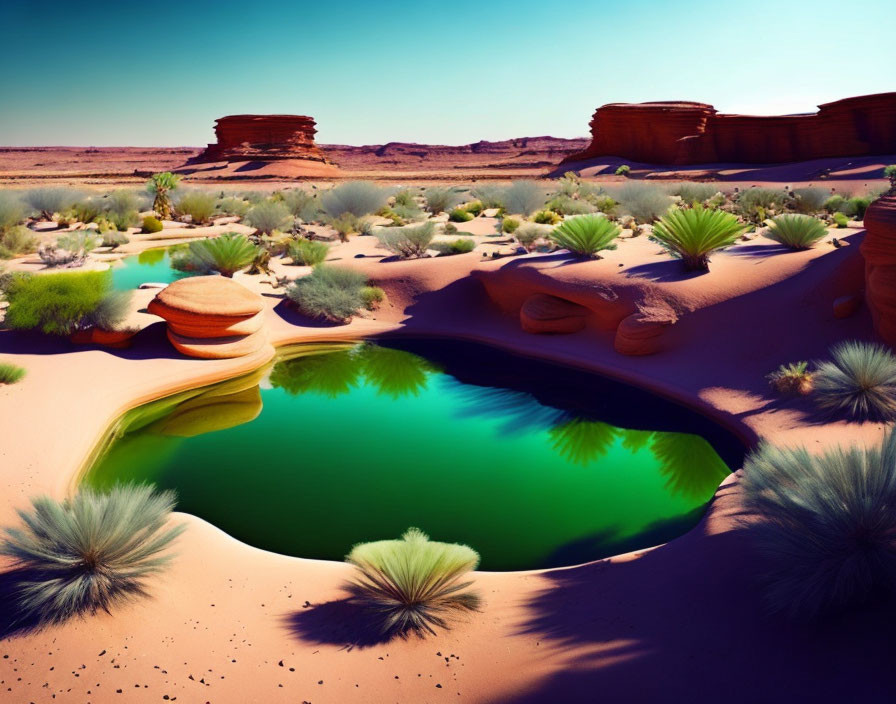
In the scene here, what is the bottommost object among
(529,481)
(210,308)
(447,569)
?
(529,481)

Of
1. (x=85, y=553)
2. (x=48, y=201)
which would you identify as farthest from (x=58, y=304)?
(x=48, y=201)

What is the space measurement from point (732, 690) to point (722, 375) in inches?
252

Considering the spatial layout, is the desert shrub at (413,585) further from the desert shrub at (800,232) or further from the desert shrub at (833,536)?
the desert shrub at (800,232)

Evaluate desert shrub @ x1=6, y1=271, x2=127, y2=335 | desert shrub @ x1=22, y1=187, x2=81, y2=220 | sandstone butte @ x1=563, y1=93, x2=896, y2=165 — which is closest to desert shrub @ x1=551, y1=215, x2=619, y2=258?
desert shrub @ x1=6, y1=271, x2=127, y2=335

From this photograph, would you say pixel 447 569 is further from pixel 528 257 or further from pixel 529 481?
pixel 528 257

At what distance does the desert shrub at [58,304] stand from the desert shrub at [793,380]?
9727mm

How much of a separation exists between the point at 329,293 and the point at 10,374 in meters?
5.71

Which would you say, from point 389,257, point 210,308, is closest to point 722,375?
point 210,308

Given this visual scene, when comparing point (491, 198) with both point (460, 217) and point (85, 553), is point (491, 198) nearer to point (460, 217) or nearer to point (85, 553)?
point (460, 217)

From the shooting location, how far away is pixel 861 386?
7121mm

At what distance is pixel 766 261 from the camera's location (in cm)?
1075

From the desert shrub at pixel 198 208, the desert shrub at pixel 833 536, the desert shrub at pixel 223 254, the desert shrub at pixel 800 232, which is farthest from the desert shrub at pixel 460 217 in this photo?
the desert shrub at pixel 833 536

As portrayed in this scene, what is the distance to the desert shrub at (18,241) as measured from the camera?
17.1m

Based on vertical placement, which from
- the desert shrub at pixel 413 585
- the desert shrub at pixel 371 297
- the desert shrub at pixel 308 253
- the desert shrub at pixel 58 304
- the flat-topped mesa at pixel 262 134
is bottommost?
the desert shrub at pixel 413 585
